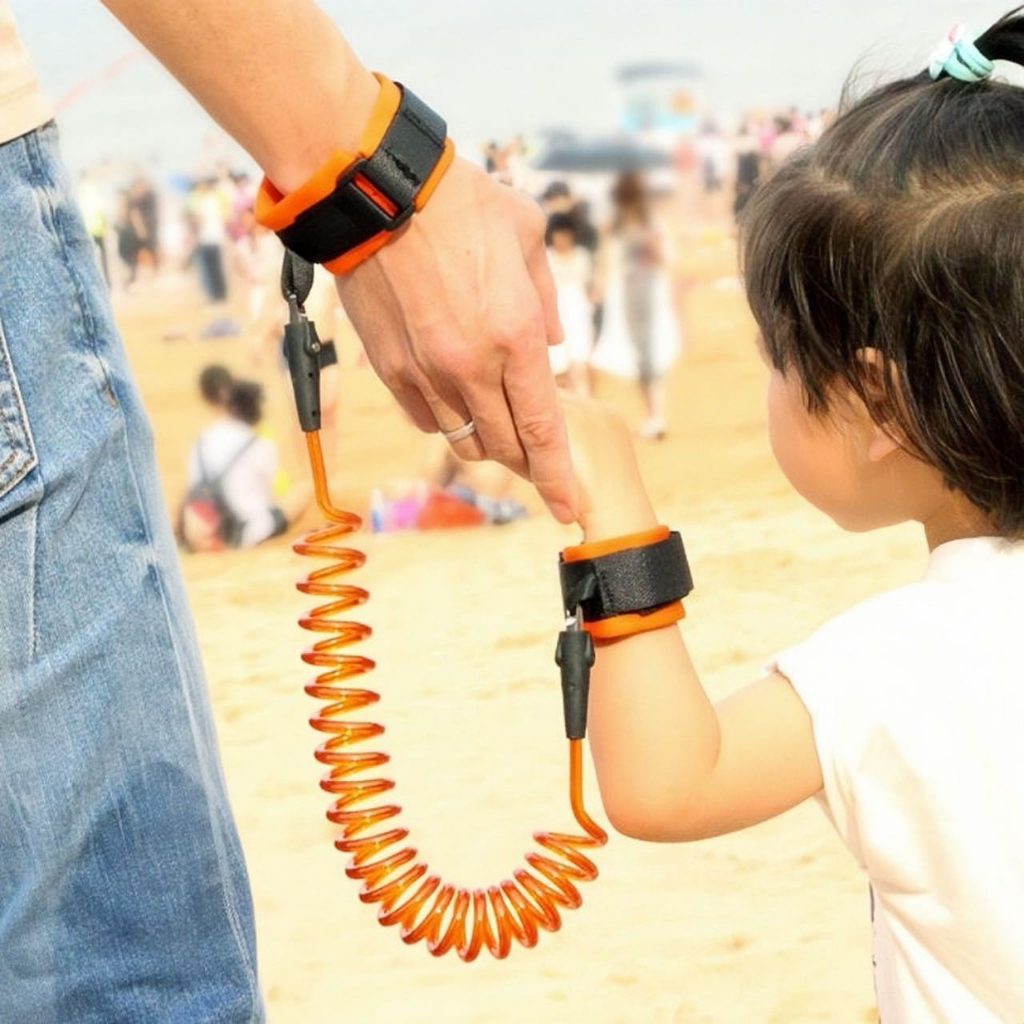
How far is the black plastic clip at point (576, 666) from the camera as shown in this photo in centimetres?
158

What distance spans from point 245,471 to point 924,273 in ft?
25.5

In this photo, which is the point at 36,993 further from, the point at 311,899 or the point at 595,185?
the point at 595,185

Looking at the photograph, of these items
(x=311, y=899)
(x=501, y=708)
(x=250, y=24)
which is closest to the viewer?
(x=250, y=24)

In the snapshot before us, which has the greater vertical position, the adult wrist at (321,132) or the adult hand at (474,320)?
the adult wrist at (321,132)

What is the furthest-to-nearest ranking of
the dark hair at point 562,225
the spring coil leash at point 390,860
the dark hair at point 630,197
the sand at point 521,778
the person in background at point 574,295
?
1. the dark hair at point 630,197
2. the dark hair at point 562,225
3. the person in background at point 574,295
4. the sand at point 521,778
5. the spring coil leash at point 390,860

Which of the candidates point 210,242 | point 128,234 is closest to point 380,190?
point 210,242

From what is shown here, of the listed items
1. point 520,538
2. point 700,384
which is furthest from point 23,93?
point 700,384

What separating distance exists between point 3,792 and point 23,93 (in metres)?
0.63

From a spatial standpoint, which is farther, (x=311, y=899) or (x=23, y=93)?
(x=311, y=899)

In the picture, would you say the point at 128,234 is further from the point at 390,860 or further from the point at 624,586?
the point at 624,586

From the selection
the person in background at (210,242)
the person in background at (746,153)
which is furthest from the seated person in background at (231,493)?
the person in background at (746,153)

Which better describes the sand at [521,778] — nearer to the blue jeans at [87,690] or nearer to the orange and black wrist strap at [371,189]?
the blue jeans at [87,690]

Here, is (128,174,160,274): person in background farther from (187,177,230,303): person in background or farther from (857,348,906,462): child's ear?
(857,348,906,462): child's ear

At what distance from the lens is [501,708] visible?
5793 mm
